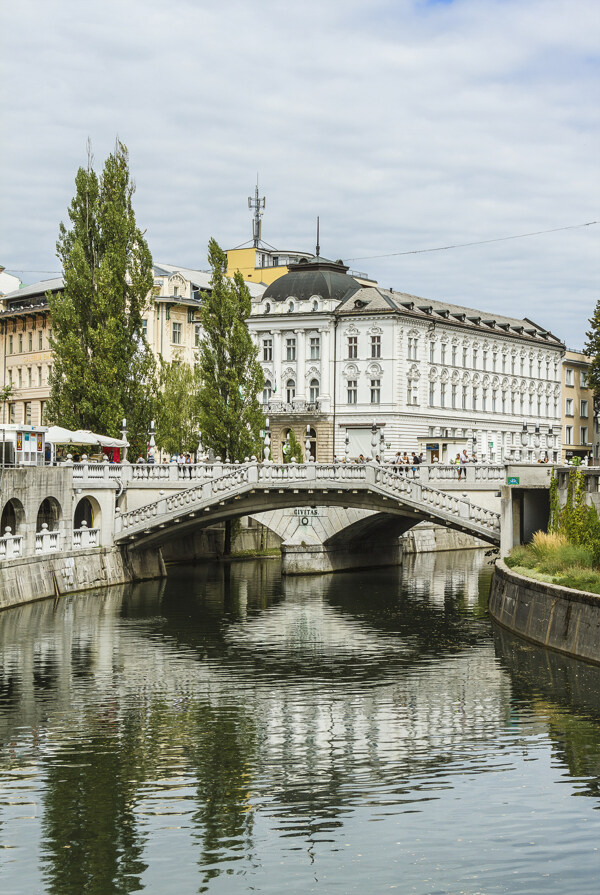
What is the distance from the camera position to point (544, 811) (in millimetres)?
24859

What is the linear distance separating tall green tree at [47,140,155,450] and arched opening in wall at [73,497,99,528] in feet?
13.5

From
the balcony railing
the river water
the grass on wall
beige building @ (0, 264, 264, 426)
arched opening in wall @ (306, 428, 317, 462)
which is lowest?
the river water

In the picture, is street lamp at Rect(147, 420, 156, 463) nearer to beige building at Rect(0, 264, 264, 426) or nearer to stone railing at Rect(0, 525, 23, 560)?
stone railing at Rect(0, 525, 23, 560)

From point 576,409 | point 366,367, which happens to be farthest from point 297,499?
point 576,409

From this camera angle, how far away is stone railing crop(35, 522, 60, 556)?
59625 millimetres

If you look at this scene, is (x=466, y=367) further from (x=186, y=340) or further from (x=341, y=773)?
(x=341, y=773)

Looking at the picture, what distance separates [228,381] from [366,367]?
40.0 metres

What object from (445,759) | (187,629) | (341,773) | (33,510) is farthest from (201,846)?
(33,510)

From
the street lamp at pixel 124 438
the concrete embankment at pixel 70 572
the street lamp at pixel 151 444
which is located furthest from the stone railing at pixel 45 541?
the street lamp at pixel 151 444

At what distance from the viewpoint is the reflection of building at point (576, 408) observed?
484 feet

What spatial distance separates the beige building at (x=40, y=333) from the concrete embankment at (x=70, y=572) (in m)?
50.6

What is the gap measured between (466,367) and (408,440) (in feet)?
44.3

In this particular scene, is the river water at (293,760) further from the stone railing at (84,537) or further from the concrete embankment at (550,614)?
the stone railing at (84,537)

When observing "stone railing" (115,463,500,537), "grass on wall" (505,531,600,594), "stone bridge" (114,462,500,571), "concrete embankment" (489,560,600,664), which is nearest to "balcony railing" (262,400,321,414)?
"stone bridge" (114,462,500,571)
